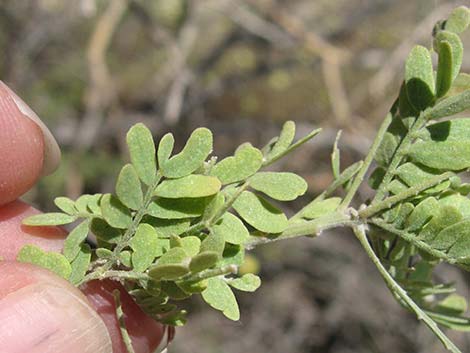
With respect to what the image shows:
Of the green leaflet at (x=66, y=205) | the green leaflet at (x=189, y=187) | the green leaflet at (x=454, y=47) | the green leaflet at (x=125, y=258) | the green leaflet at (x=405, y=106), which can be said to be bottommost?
the green leaflet at (x=125, y=258)

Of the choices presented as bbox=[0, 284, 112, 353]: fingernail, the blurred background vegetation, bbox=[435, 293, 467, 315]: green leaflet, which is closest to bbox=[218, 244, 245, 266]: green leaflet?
bbox=[0, 284, 112, 353]: fingernail

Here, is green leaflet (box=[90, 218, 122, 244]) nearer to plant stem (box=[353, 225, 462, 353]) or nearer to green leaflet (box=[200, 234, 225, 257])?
green leaflet (box=[200, 234, 225, 257])

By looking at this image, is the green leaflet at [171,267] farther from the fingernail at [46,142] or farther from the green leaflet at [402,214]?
Answer: the fingernail at [46,142]

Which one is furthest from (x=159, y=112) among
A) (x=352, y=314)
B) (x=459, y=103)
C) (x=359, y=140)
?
(x=459, y=103)

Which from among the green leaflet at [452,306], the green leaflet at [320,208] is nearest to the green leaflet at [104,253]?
the green leaflet at [320,208]

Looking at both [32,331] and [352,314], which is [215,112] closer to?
[352,314]

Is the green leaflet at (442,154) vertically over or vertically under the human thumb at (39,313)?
over
